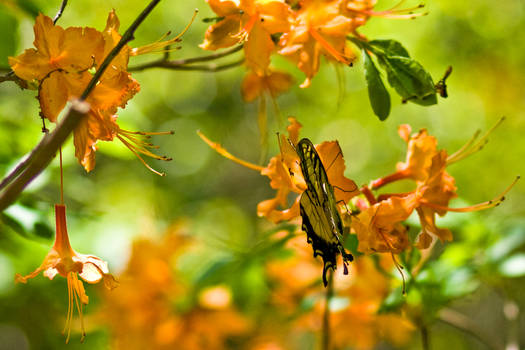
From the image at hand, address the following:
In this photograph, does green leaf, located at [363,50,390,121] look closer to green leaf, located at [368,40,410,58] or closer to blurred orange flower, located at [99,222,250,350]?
green leaf, located at [368,40,410,58]

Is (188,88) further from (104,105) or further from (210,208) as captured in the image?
(104,105)

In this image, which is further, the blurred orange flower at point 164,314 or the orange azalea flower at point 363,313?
the blurred orange flower at point 164,314

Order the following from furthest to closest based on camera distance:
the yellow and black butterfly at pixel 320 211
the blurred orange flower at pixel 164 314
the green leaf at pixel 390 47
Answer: the blurred orange flower at pixel 164 314
the green leaf at pixel 390 47
the yellow and black butterfly at pixel 320 211

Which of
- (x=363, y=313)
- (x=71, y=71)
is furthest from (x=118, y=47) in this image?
(x=363, y=313)

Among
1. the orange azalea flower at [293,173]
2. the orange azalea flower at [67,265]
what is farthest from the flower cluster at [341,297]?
the orange azalea flower at [67,265]

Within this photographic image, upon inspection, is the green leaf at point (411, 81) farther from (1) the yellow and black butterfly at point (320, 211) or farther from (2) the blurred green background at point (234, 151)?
(2) the blurred green background at point (234, 151)

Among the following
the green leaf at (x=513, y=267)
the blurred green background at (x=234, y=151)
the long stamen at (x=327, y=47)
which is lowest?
the blurred green background at (x=234, y=151)
